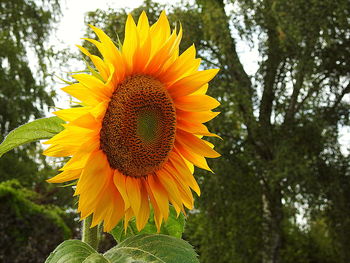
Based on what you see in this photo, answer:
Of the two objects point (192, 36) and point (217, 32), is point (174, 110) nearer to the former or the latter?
point (217, 32)

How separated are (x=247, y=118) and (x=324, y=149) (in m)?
1.66

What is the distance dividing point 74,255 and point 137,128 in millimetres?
239

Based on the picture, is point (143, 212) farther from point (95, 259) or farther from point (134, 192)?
point (95, 259)

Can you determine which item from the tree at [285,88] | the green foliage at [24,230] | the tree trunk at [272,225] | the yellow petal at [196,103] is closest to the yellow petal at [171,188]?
the yellow petal at [196,103]

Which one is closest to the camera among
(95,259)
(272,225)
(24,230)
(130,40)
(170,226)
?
(95,259)

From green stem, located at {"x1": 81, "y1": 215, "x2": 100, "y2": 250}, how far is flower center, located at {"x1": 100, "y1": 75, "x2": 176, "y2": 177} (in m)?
0.09

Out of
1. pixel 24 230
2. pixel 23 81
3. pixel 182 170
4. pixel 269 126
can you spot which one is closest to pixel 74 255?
pixel 182 170

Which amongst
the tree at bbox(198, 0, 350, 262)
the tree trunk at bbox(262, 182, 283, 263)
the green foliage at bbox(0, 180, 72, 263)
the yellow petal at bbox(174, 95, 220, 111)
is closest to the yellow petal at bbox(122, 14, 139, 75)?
the yellow petal at bbox(174, 95, 220, 111)

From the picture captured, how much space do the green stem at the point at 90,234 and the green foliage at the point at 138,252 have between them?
0.18ft

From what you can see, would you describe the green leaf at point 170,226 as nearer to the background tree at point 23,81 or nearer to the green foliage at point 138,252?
the green foliage at point 138,252

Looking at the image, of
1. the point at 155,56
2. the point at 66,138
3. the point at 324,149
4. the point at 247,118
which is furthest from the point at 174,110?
the point at 324,149

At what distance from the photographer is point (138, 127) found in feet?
2.57

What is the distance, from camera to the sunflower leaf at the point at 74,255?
0.60 meters

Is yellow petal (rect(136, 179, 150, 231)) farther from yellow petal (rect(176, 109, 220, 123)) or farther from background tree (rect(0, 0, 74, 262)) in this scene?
background tree (rect(0, 0, 74, 262))
